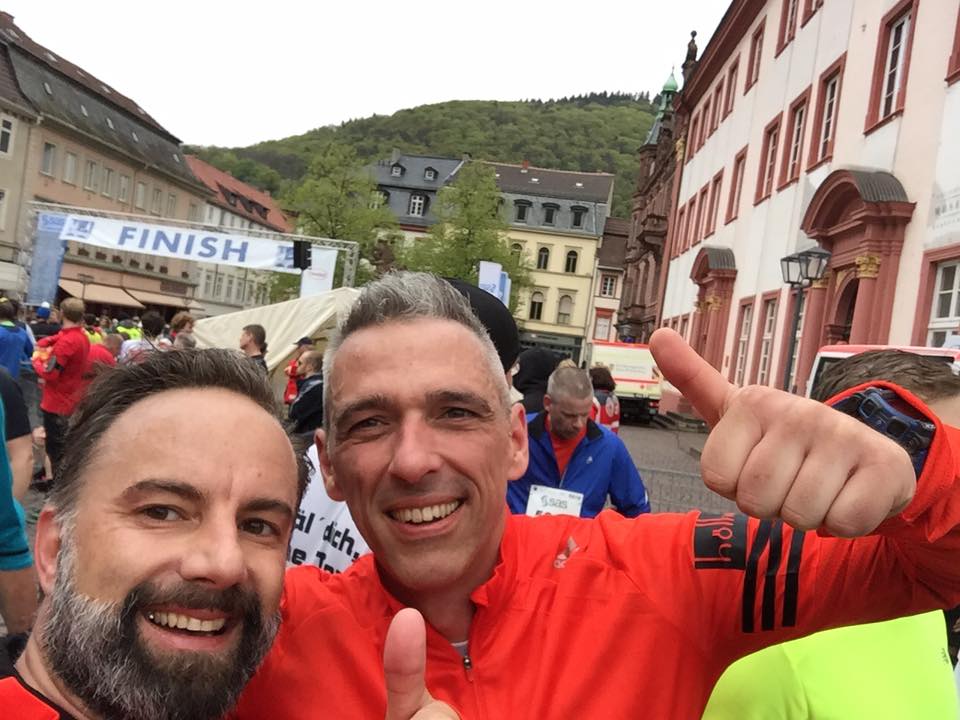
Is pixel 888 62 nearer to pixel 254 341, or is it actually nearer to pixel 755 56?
pixel 755 56

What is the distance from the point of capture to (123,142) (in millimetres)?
42844

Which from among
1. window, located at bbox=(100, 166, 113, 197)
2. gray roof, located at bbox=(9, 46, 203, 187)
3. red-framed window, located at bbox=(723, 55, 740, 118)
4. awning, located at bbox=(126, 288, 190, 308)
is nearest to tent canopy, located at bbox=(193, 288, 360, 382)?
red-framed window, located at bbox=(723, 55, 740, 118)

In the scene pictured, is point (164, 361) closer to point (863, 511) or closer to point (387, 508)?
point (387, 508)

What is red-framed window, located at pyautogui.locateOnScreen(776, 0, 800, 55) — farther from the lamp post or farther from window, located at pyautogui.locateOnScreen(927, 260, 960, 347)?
window, located at pyautogui.locateOnScreen(927, 260, 960, 347)

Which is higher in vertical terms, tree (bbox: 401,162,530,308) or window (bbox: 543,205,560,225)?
window (bbox: 543,205,560,225)

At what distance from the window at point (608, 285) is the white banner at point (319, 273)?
51.0 metres

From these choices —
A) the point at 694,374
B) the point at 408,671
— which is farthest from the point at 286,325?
the point at 408,671


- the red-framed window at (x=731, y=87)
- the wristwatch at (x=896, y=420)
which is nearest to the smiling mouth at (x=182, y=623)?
the wristwatch at (x=896, y=420)

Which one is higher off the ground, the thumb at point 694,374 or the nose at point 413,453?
the thumb at point 694,374

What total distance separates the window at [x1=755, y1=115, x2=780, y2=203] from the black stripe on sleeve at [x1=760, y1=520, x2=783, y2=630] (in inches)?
740

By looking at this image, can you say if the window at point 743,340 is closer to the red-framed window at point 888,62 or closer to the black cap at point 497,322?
the red-framed window at point 888,62

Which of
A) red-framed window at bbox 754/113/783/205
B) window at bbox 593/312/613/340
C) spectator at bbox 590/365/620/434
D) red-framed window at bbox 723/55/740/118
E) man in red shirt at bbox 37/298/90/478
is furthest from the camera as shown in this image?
window at bbox 593/312/613/340

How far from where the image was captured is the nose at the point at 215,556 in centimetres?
134

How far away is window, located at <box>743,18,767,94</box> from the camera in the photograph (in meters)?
21.7
